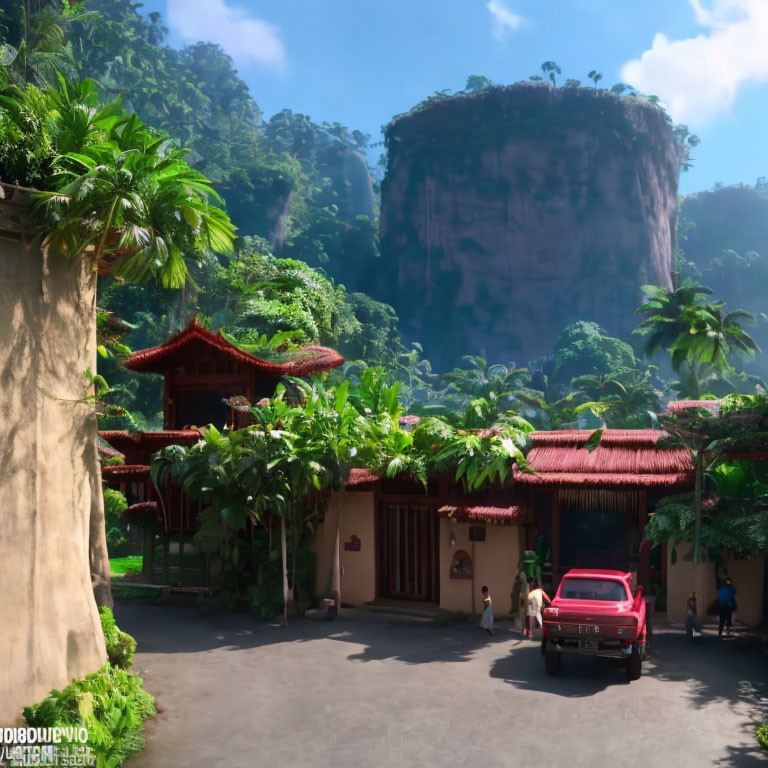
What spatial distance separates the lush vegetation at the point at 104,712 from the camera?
1170 centimetres

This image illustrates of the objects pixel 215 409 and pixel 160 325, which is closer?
pixel 215 409

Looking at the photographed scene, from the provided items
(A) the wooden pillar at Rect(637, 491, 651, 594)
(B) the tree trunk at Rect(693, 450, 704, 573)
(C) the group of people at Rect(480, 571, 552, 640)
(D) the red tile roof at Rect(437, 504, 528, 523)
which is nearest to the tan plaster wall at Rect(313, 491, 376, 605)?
(D) the red tile roof at Rect(437, 504, 528, 523)

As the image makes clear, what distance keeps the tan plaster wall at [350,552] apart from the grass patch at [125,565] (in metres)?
9.39

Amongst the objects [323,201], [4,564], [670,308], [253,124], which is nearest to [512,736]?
[4,564]

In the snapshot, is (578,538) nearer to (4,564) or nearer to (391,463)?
(391,463)

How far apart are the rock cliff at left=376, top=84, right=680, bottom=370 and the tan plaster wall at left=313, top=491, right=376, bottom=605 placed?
74990 mm

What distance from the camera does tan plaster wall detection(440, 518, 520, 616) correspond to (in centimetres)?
2123

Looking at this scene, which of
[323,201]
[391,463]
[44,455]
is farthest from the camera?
[323,201]

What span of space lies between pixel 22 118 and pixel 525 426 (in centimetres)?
1582

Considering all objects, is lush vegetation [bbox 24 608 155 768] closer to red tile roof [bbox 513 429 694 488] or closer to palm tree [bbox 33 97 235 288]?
palm tree [bbox 33 97 235 288]

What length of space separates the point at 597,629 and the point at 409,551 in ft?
26.5

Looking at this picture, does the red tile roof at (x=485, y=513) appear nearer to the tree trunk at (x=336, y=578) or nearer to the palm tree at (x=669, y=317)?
the tree trunk at (x=336, y=578)

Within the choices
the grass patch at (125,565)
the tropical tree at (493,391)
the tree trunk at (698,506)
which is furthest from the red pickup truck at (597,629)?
the tropical tree at (493,391)

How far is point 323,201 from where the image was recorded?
130 metres
